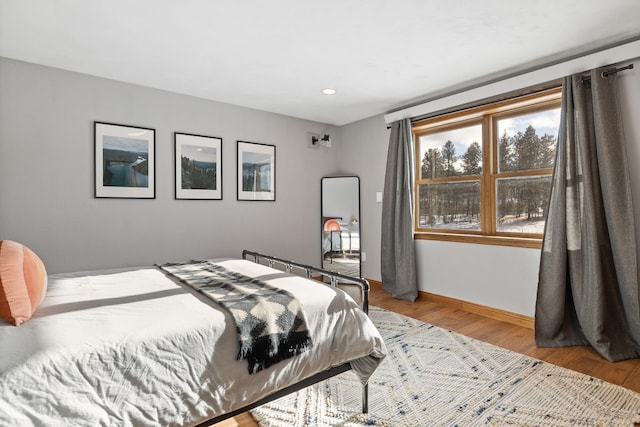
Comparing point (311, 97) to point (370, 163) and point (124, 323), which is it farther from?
point (124, 323)

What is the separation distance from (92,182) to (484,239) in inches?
153

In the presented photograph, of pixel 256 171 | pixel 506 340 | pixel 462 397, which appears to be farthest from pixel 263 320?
pixel 256 171

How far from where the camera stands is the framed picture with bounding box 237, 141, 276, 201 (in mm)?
4137

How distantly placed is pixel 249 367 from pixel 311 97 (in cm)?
309

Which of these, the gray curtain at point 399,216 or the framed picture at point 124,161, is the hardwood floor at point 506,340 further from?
the framed picture at point 124,161

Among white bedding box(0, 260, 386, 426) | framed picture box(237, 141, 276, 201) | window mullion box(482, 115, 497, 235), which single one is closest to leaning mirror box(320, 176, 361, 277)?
framed picture box(237, 141, 276, 201)

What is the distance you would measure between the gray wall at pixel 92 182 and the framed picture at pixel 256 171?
88 millimetres

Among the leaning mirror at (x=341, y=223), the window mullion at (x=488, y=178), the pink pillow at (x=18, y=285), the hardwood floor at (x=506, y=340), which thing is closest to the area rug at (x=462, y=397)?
the hardwood floor at (x=506, y=340)

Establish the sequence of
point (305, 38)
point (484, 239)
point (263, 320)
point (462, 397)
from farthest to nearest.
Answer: point (484, 239) → point (305, 38) → point (462, 397) → point (263, 320)

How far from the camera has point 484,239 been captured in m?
3.53

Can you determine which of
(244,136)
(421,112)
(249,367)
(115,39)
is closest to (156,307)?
(249,367)

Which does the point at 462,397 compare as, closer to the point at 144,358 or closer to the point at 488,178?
the point at 144,358

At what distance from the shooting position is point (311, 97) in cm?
385

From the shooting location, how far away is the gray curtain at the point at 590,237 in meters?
2.53
